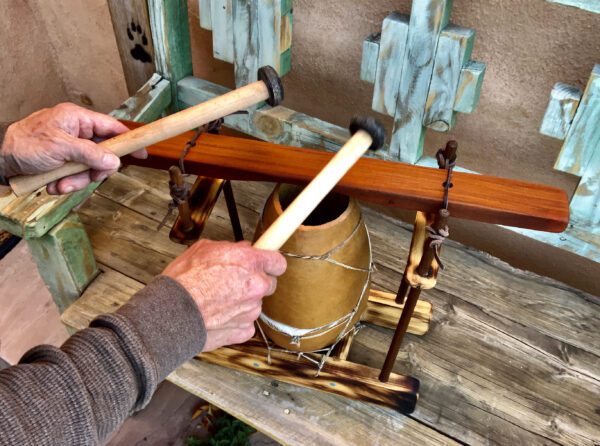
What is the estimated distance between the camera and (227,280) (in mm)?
806

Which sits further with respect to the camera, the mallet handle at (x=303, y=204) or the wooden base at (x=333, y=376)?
the wooden base at (x=333, y=376)

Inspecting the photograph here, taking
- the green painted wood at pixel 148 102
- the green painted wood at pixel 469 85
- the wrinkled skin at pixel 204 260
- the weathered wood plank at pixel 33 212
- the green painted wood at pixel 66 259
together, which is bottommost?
the green painted wood at pixel 66 259

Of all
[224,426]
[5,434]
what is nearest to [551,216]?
[5,434]

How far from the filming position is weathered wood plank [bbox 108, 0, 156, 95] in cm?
136

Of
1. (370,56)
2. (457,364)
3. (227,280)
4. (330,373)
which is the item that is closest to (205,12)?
(370,56)

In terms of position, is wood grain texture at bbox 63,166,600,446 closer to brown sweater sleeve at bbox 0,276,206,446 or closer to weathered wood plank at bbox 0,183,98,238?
weathered wood plank at bbox 0,183,98,238

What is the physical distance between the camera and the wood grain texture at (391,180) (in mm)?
818

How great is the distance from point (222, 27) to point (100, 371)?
85cm

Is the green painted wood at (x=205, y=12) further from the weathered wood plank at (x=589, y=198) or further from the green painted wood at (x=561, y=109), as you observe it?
the weathered wood plank at (x=589, y=198)

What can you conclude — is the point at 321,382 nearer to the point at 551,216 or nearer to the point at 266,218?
the point at 266,218

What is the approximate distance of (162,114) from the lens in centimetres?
152

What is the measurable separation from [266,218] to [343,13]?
64cm

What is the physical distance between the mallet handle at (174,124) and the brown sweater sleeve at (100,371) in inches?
8.7

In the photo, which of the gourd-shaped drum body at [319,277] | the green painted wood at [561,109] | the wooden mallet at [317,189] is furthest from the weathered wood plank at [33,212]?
the green painted wood at [561,109]
